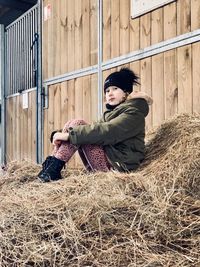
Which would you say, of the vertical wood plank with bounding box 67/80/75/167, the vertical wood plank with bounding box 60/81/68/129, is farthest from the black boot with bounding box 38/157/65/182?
the vertical wood plank with bounding box 60/81/68/129

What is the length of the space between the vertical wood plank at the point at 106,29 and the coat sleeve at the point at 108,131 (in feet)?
4.09

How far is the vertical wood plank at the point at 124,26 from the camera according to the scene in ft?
10.3

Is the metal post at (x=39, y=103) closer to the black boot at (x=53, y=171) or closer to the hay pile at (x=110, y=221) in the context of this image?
the black boot at (x=53, y=171)

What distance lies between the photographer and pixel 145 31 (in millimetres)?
2926

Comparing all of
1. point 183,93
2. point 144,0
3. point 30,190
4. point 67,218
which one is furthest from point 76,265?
point 144,0

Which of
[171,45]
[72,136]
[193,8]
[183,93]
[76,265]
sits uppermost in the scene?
[193,8]

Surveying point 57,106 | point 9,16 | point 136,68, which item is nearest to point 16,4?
point 9,16

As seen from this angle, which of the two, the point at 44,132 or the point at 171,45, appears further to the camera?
the point at 44,132

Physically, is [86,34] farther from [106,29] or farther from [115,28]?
[115,28]

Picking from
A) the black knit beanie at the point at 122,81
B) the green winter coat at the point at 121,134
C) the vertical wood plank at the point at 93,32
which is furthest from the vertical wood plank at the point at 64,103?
the green winter coat at the point at 121,134

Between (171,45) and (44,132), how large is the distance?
2.01 metres

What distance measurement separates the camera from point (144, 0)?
2.92m

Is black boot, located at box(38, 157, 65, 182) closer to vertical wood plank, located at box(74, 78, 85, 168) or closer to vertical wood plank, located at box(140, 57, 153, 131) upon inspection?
vertical wood plank, located at box(140, 57, 153, 131)

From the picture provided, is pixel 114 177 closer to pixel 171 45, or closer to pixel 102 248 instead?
pixel 102 248
